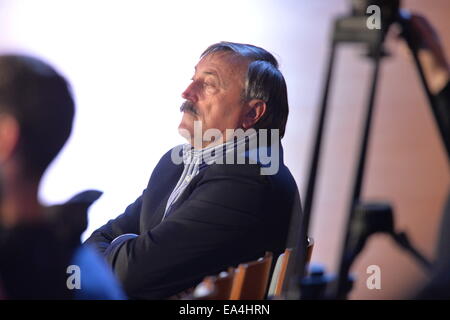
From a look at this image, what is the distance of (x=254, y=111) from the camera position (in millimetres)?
2264

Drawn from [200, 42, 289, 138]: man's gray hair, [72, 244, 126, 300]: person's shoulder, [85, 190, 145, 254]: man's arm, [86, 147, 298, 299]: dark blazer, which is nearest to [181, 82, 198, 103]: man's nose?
[200, 42, 289, 138]: man's gray hair

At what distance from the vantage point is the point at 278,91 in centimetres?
229

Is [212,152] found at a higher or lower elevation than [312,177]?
lower

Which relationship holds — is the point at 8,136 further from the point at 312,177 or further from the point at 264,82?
the point at 264,82

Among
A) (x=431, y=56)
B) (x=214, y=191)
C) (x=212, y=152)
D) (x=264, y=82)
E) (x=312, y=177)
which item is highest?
(x=431, y=56)

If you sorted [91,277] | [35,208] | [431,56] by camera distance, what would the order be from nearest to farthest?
[91,277]
[35,208]
[431,56]

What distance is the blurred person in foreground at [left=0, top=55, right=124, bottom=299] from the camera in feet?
3.96

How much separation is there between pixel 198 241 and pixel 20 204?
798 mm

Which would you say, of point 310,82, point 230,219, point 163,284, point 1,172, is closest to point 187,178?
point 230,219

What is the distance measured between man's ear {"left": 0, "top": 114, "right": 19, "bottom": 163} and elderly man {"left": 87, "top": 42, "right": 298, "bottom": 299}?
677 mm

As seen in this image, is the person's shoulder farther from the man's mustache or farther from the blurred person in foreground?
the man's mustache

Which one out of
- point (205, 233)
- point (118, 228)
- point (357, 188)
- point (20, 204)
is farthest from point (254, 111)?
point (20, 204)

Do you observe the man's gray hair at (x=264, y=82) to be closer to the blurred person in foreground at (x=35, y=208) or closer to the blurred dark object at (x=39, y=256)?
the blurred person in foreground at (x=35, y=208)

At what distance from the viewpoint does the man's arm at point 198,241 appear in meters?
1.98
